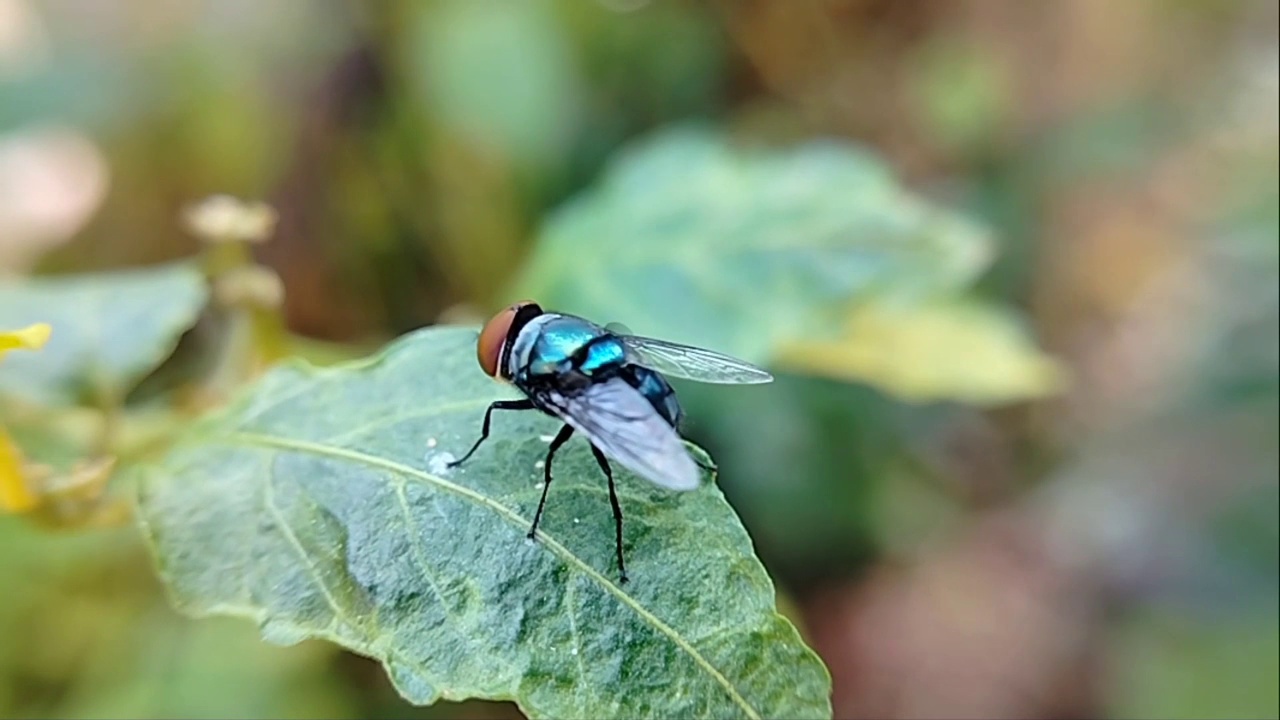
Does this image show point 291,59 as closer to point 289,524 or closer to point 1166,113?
point 289,524

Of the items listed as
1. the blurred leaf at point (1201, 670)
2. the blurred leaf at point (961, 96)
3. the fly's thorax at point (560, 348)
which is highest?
the fly's thorax at point (560, 348)

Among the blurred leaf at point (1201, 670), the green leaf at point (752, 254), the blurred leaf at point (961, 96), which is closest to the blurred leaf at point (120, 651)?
the green leaf at point (752, 254)

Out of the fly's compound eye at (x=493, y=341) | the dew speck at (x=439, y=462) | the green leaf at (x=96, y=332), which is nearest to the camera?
the dew speck at (x=439, y=462)

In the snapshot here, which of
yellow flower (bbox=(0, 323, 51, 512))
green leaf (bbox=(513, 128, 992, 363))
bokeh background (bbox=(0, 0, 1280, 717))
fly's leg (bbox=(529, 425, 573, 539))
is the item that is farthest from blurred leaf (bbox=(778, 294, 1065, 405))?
yellow flower (bbox=(0, 323, 51, 512))

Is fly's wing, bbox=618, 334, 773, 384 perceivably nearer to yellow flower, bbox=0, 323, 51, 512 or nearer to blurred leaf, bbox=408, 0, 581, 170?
yellow flower, bbox=0, 323, 51, 512

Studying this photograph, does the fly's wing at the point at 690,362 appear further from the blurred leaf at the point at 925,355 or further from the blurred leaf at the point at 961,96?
the blurred leaf at the point at 961,96

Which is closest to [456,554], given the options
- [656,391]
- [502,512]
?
[502,512]

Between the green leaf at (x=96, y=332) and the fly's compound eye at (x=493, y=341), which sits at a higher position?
the fly's compound eye at (x=493, y=341)

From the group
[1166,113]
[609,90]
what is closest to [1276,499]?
[1166,113]
